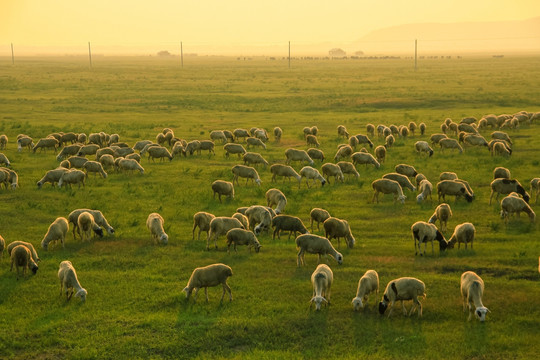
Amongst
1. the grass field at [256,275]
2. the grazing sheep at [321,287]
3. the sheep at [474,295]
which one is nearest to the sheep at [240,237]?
the grass field at [256,275]

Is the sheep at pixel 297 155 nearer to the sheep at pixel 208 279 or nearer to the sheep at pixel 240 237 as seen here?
the sheep at pixel 240 237

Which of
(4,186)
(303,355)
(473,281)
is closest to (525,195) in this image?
(473,281)

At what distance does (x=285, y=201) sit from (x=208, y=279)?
817 centimetres

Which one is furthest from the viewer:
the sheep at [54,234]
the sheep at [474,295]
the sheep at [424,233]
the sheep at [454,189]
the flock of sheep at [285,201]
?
the sheep at [454,189]

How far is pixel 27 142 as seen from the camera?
36094 mm

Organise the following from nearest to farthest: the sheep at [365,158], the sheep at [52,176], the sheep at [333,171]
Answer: the sheep at [52,176] < the sheep at [333,171] < the sheep at [365,158]

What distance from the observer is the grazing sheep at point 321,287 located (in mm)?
14188

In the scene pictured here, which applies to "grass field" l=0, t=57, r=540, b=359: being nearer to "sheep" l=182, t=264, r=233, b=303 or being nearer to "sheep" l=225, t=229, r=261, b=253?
"sheep" l=182, t=264, r=233, b=303

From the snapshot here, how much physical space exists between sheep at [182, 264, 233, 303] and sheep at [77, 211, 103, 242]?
5821 millimetres

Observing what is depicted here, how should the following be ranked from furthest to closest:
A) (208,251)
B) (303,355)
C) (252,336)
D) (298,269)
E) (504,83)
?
(504,83) → (208,251) → (298,269) → (252,336) → (303,355)

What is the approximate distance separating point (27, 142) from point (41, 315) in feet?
79.8

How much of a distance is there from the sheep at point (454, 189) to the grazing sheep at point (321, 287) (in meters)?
10.4

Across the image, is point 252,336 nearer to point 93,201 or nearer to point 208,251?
point 208,251

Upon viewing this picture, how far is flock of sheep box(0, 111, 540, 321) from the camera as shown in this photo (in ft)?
48.3
